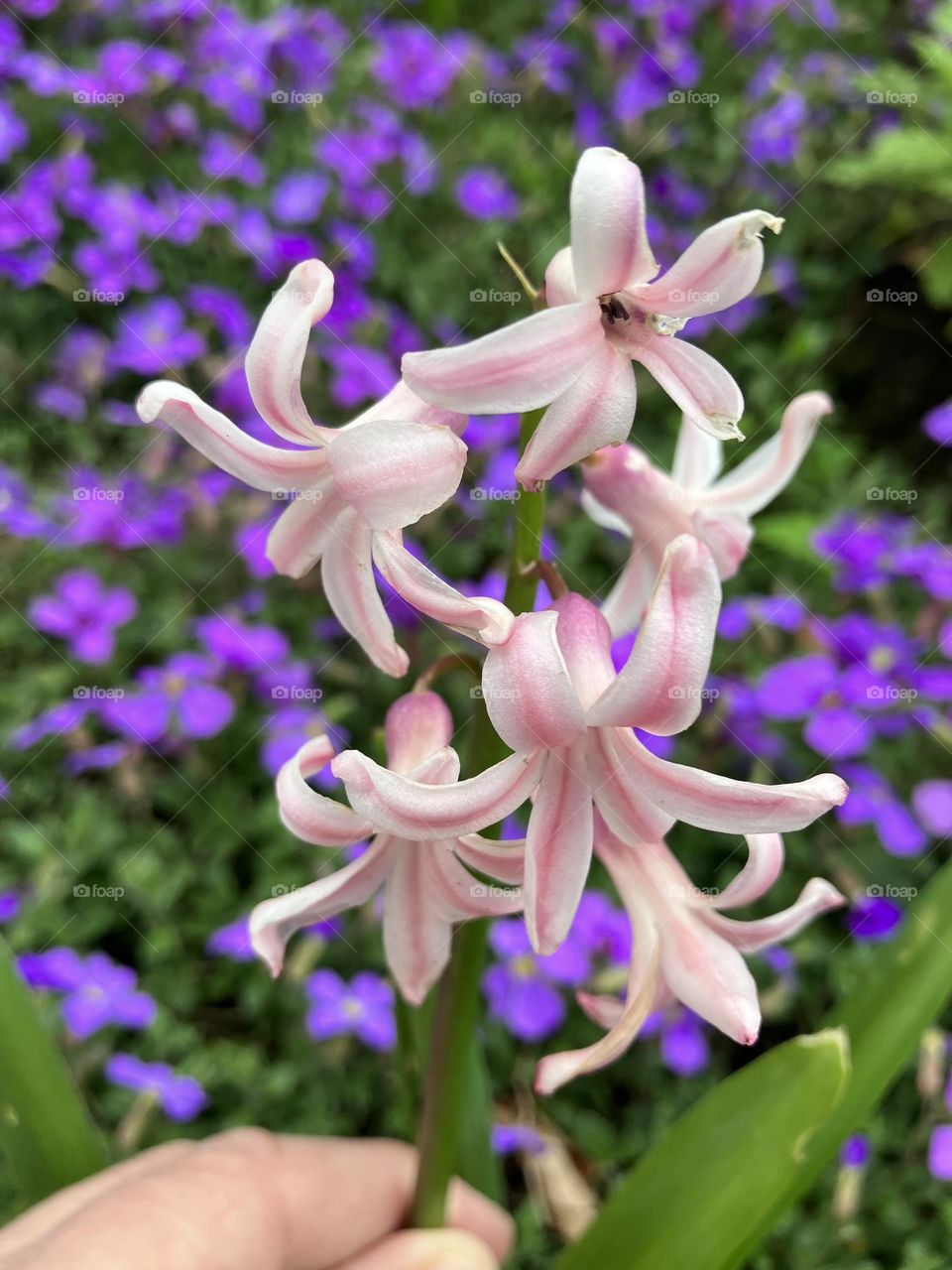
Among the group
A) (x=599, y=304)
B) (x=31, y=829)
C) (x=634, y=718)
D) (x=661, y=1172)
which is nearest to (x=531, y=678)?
(x=634, y=718)

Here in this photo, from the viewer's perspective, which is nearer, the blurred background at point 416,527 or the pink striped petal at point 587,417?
the pink striped petal at point 587,417

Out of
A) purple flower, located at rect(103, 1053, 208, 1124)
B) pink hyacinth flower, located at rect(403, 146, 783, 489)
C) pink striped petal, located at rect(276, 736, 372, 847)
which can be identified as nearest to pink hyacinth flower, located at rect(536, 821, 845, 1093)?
pink striped petal, located at rect(276, 736, 372, 847)

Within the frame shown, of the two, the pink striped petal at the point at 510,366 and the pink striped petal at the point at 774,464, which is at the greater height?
the pink striped petal at the point at 510,366

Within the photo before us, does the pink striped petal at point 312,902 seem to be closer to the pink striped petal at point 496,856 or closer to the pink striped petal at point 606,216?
the pink striped petal at point 496,856

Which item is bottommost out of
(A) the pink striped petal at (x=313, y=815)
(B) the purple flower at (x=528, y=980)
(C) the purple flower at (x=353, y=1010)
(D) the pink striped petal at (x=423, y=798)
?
(B) the purple flower at (x=528, y=980)

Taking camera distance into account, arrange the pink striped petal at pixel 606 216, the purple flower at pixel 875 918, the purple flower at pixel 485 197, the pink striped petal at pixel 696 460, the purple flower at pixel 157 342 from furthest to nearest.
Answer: the purple flower at pixel 485 197
the purple flower at pixel 157 342
the purple flower at pixel 875 918
the pink striped petal at pixel 696 460
the pink striped petal at pixel 606 216

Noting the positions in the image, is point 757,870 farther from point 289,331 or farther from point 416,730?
point 289,331

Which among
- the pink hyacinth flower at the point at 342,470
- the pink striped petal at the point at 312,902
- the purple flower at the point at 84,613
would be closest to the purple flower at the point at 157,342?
the purple flower at the point at 84,613
